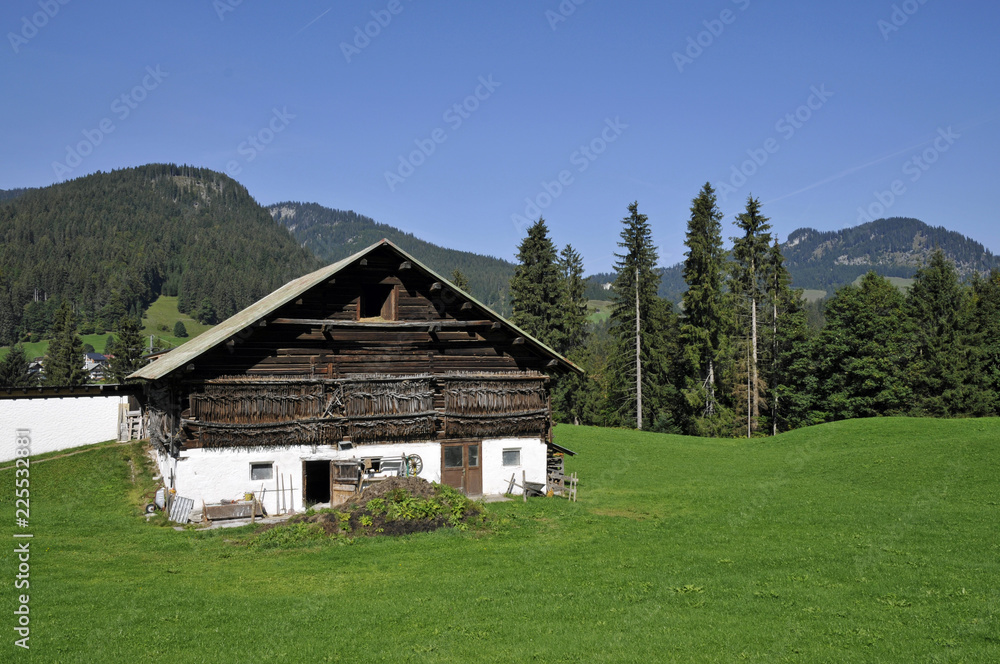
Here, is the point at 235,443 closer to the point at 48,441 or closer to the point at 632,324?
the point at 48,441

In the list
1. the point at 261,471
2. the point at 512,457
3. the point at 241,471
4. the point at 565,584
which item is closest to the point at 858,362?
the point at 512,457

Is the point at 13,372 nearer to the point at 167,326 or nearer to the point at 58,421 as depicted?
the point at 58,421

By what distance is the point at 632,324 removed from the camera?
60.8 meters

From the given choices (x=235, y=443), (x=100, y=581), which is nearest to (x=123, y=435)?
(x=235, y=443)

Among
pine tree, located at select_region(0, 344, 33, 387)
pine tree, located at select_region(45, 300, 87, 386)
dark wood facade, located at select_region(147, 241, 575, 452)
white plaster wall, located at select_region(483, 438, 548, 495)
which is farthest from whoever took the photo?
pine tree, located at select_region(45, 300, 87, 386)

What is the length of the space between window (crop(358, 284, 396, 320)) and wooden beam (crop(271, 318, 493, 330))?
47 centimetres

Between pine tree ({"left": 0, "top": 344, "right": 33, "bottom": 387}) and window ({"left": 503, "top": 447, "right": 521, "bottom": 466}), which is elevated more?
pine tree ({"left": 0, "top": 344, "right": 33, "bottom": 387})

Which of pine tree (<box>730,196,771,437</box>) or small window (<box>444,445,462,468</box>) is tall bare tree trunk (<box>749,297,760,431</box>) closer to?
pine tree (<box>730,196,771,437</box>)

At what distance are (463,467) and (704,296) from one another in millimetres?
36278

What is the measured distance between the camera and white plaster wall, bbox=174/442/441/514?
75.7 ft

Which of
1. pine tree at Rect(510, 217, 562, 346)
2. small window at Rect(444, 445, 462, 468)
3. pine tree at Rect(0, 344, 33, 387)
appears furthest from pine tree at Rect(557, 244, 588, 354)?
pine tree at Rect(0, 344, 33, 387)

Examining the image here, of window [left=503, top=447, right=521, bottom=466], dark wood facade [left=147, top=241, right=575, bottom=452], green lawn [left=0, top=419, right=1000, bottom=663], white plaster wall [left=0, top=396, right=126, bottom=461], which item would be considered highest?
dark wood facade [left=147, top=241, right=575, bottom=452]

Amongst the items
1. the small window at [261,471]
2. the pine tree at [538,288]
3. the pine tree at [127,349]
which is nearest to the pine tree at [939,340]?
the pine tree at [538,288]

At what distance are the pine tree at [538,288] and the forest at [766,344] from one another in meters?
0.28
